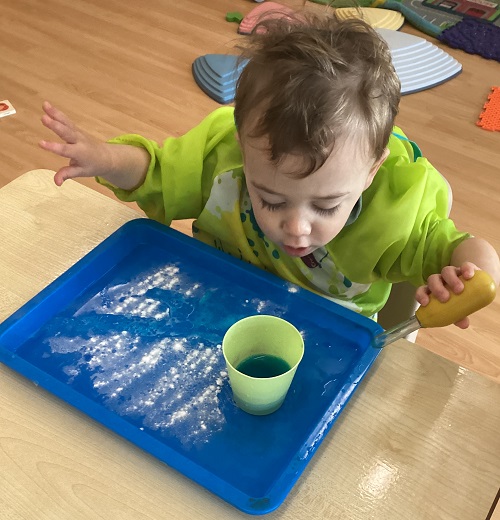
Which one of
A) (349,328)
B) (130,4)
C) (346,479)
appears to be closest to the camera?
(346,479)

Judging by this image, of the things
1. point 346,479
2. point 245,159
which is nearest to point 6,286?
point 245,159

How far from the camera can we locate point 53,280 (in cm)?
77

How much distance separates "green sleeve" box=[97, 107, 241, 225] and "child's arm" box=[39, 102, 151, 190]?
13 mm

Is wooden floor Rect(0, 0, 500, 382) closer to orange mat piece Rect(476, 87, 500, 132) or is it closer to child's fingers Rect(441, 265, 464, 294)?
orange mat piece Rect(476, 87, 500, 132)

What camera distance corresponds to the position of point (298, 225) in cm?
67

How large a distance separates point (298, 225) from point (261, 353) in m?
0.14

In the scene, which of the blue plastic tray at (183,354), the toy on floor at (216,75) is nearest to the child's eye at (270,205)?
the blue plastic tray at (183,354)

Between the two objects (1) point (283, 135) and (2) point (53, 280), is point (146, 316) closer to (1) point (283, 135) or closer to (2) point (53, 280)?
(2) point (53, 280)

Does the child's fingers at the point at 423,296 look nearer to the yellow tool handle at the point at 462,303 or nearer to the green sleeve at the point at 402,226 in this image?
the yellow tool handle at the point at 462,303

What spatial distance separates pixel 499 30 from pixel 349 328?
7.25 ft

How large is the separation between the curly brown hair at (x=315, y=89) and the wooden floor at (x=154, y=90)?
92cm

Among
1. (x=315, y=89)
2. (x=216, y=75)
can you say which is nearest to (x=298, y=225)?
(x=315, y=89)

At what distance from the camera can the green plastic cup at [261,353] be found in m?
0.60

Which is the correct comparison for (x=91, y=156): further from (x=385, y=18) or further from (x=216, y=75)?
(x=385, y=18)
